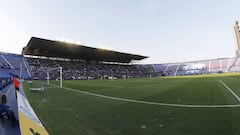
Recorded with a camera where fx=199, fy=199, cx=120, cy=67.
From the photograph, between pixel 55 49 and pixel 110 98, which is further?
pixel 55 49

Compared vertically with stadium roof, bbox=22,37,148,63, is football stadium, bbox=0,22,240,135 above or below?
below

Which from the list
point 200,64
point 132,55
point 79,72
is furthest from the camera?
point 200,64

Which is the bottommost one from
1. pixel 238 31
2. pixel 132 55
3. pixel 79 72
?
pixel 79 72

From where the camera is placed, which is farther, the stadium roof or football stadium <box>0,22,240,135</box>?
the stadium roof

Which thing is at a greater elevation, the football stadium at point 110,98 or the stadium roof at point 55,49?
the stadium roof at point 55,49

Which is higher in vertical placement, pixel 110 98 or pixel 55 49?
pixel 55 49

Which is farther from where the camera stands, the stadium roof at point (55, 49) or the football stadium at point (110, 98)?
the stadium roof at point (55, 49)

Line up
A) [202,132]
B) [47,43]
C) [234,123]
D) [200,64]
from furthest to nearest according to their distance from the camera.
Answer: [200,64] < [47,43] < [234,123] < [202,132]

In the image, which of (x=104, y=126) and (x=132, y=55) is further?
(x=132, y=55)

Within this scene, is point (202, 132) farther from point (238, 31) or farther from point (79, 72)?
point (238, 31)

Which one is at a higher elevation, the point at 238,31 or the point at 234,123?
the point at 238,31

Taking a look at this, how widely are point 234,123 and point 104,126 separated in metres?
3.76

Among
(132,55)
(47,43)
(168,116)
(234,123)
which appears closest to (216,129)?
(234,123)

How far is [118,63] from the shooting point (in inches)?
3829
